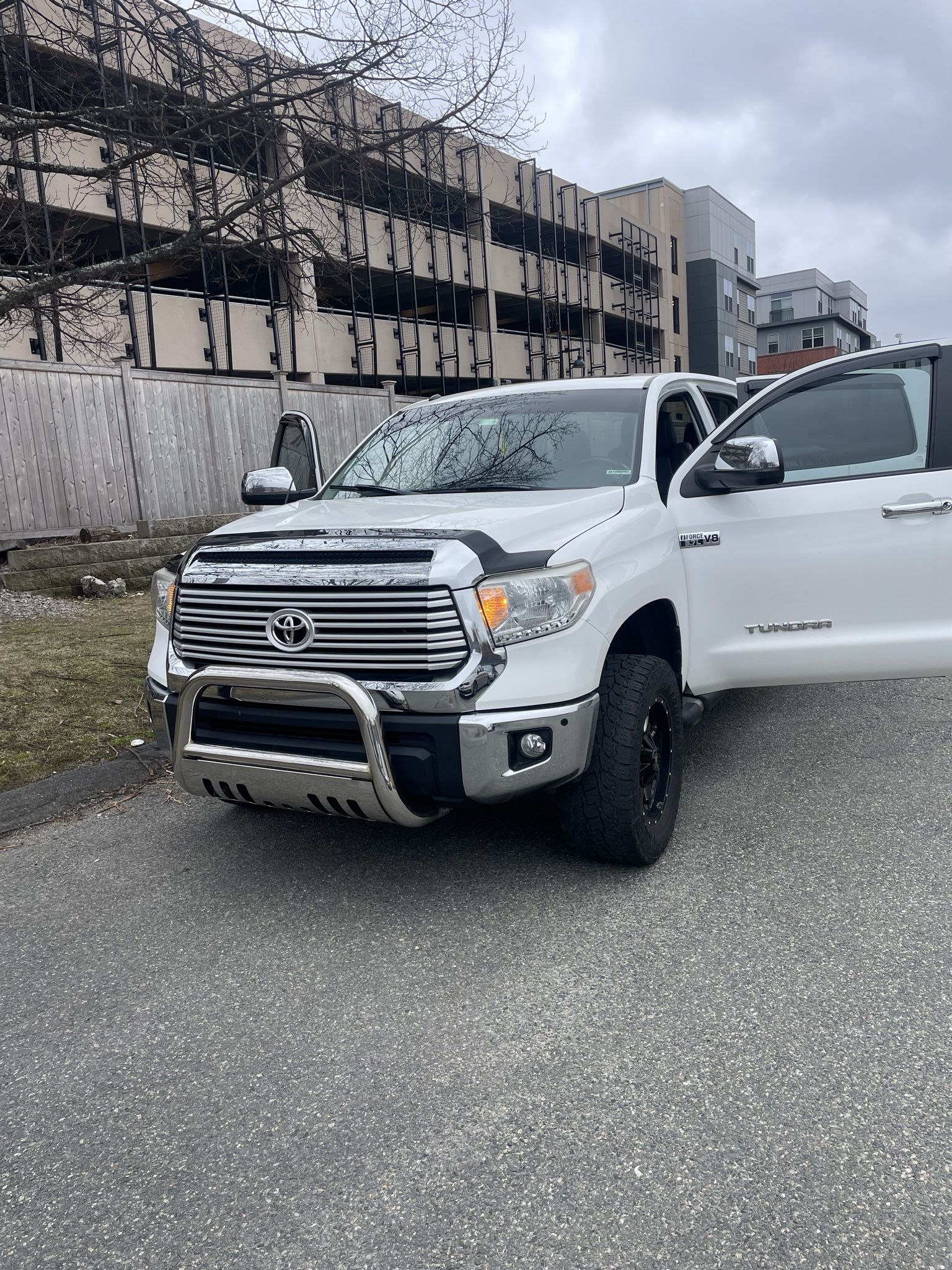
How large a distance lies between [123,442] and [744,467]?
29.5 ft

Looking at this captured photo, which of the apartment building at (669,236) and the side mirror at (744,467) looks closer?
the side mirror at (744,467)

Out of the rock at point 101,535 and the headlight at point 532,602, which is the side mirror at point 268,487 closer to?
the headlight at point 532,602

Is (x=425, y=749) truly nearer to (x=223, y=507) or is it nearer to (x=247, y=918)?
(x=247, y=918)

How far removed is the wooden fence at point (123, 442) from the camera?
1012 cm

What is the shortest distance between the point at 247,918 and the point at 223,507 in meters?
9.83

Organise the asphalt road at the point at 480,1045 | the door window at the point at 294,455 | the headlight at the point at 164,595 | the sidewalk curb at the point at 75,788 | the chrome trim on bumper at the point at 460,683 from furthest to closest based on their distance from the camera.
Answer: the door window at the point at 294,455 < the sidewalk curb at the point at 75,788 < the headlight at the point at 164,595 < the chrome trim on bumper at the point at 460,683 < the asphalt road at the point at 480,1045

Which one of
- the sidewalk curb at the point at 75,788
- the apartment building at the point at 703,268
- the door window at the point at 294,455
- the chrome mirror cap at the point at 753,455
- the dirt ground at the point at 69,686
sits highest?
the apartment building at the point at 703,268

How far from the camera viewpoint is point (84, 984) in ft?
10.0

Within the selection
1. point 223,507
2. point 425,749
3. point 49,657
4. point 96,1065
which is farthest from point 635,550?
point 223,507

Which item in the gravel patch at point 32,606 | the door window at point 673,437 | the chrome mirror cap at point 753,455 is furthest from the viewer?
the gravel patch at point 32,606

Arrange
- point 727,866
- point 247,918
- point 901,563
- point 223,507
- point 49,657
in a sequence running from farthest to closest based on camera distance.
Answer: point 223,507
point 49,657
point 901,563
point 727,866
point 247,918

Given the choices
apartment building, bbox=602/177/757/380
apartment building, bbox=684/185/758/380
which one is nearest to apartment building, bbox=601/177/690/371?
apartment building, bbox=602/177/757/380

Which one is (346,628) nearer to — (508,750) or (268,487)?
(508,750)

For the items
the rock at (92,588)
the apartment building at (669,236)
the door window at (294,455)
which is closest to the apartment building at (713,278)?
the apartment building at (669,236)
